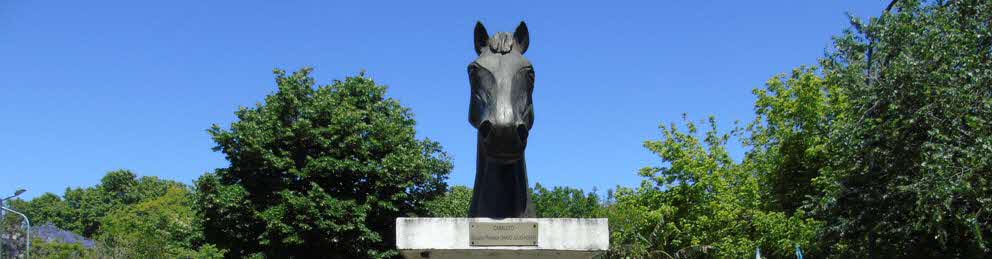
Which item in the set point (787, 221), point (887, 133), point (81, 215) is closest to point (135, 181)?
point (81, 215)

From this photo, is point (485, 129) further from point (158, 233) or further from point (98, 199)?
point (98, 199)

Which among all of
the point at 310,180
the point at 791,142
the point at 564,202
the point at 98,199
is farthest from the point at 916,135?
the point at 98,199

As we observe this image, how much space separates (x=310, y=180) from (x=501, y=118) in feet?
76.7

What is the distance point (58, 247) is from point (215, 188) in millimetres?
30899

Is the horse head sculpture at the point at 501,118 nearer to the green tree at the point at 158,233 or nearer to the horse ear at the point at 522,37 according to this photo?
the horse ear at the point at 522,37

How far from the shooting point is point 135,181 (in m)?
106

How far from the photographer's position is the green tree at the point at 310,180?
30.2 m

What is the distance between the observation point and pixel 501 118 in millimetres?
8508

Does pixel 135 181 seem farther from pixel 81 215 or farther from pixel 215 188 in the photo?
pixel 215 188

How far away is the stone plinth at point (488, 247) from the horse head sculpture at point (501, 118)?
1.14 ft

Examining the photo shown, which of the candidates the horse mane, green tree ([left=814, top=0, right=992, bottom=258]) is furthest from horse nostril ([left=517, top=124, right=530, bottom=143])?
green tree ([left=814, top=0, right=992, bottom=258])

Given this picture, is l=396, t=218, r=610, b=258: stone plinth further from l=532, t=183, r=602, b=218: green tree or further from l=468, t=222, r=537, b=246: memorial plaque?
l=532, t=183, r=602, b=218: green tree

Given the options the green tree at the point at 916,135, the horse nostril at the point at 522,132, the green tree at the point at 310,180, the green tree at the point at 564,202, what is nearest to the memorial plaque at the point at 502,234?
the horse nostril at the point at 522,132

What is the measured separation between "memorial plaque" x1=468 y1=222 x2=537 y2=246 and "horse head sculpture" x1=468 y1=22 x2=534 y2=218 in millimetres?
226
